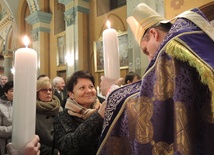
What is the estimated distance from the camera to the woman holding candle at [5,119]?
2584 millimetres

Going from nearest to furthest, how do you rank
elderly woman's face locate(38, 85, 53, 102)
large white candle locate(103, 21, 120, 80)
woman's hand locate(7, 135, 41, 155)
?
woman's hand locate(7, 135, 41, 155)
large white candle locate(103, 21, 120, 80)
elderly woman's face locate(38, 85, 53, 102)

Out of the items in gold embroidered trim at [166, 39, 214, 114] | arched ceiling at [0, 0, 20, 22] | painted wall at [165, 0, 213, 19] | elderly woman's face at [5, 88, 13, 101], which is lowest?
elderly woman's face at [5, 88, 13, 101]

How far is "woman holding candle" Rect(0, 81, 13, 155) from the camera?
2.58m

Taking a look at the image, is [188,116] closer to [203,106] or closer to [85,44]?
[203,106]

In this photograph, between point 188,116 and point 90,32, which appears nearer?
point 188,116

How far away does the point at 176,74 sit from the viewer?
815mm

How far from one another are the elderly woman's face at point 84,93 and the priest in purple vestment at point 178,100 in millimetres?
716

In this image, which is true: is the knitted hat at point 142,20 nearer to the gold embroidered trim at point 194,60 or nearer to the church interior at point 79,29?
the gold embroidered trim at point 194,60

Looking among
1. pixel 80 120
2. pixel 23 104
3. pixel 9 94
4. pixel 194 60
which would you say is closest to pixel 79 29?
pixel 9 94

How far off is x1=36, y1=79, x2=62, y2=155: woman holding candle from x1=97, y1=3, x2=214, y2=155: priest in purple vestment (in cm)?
113

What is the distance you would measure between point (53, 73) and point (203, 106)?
28.3 ft

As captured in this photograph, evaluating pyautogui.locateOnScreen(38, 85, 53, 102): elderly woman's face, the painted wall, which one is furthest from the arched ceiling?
pyautogui.locateOnScreen(38, 85, 53, 102): elderly woman's face

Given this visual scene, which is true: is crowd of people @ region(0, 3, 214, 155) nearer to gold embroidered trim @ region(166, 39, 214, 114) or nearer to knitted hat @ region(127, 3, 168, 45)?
gold embroidered trim @ region(166, 39, 214, 114)

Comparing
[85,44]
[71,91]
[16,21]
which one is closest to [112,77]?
[71,91]
